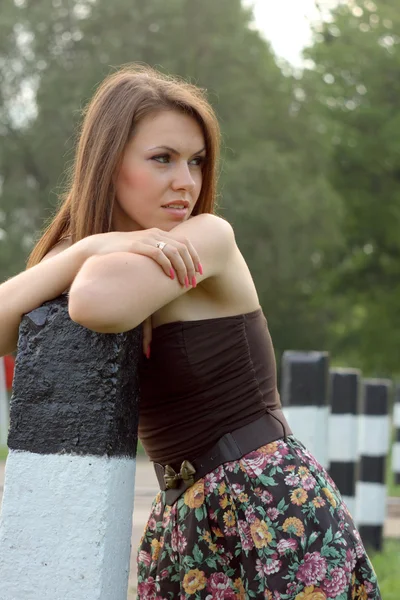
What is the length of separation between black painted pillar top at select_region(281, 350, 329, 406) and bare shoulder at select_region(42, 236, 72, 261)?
8.74 ft

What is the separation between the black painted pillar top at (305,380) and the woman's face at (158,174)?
2.73 meters

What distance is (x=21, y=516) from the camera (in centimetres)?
271

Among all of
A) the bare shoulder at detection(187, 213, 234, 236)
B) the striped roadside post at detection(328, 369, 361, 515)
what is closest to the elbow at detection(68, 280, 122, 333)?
the bare shoulder at detection(187, 213, 234, 236)

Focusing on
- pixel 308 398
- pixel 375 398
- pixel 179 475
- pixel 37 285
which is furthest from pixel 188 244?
pixel 375 398

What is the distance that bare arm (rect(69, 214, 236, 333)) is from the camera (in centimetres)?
254

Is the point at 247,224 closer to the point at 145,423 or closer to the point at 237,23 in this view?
the point at 237,23

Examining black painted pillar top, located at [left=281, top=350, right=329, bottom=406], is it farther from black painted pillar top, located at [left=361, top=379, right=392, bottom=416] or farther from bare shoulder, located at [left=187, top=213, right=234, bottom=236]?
bare shoulder, located at [left=187, top=213, right=234, bottom=236]

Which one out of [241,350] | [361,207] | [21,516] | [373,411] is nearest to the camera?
[21,516]

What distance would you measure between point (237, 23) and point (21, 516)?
91.4 feet

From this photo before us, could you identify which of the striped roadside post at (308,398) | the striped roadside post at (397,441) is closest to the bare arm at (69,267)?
the striped roadside post at (308,398)

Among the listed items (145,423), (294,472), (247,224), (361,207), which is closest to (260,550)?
(294,472)

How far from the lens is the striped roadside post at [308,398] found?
18.4 feet

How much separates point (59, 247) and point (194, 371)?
51 cm

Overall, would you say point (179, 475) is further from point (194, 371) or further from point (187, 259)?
point (187, 259)
